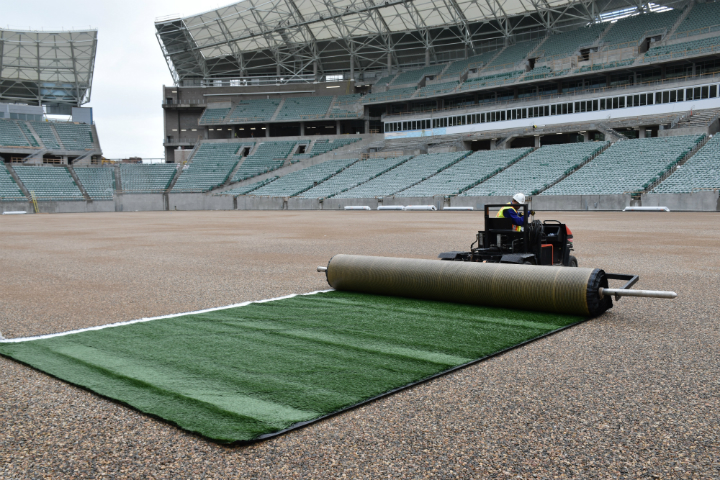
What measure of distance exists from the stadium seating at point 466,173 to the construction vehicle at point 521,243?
3991 centimetres

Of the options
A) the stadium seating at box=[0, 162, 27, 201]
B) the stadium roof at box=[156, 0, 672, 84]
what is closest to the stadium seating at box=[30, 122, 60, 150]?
the stadium seating at box=[0, 162, 27, 201]

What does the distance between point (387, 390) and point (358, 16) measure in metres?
70.2

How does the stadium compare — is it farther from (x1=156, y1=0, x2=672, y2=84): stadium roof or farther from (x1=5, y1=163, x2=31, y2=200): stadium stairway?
(x1=156, y1=0, x2=672, y2=84): stadium roof

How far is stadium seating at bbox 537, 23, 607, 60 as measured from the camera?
62406mm

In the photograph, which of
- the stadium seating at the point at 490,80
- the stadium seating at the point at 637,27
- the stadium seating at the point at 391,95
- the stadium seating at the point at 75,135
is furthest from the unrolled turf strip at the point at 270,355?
the stadium seating at the point at 75,135

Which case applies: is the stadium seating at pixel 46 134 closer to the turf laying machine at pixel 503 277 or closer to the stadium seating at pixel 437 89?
the stadium seating at pixel 437 89

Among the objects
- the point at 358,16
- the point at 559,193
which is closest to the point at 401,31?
the point at 358,16

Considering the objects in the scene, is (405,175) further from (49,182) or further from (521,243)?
(521,243)

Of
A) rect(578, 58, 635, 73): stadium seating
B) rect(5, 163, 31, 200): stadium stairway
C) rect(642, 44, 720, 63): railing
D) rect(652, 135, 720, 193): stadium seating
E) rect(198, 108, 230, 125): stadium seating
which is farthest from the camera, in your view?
rect(198, 108, 230, 125): stadium seating

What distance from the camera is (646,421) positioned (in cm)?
373

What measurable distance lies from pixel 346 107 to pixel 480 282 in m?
74.1

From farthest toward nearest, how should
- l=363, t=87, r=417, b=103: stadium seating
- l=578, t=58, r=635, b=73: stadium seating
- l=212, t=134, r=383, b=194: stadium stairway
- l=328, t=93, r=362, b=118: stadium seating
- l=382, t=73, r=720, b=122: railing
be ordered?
l=328, t=93, r=362, b=118: stadium seating → l=363, t=87, r=417, b=103: stadium seating → l=212, t=134, r=383, b=194: stadium stairway → l=578, t=58, r=635, b=73: stadium seating → l=382, t=73, r=720, b=122: railing

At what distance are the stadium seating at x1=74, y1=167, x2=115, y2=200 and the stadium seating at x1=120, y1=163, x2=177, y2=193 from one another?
4.74 feet

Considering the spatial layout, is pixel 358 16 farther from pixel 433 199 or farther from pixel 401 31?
pixel 433 199
